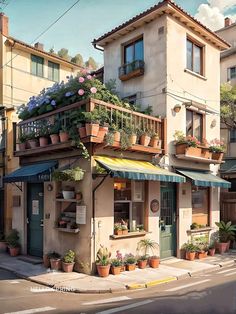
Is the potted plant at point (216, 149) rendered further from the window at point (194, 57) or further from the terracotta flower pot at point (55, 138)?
the terracotta flower pot at point (55, 138)

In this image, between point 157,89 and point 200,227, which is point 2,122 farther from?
point 200,227

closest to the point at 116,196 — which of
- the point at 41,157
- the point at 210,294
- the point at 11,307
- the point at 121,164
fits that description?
the point at 121,164

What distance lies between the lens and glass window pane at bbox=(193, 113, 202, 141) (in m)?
15.0

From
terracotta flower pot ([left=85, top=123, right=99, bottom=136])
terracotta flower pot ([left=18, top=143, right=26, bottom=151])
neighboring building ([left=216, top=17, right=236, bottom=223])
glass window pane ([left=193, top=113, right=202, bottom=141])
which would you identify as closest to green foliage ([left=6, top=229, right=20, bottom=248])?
terracotta flower pot ([left=18, top=143, right=26, bottom=151])

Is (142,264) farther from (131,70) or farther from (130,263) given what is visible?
(131,70)

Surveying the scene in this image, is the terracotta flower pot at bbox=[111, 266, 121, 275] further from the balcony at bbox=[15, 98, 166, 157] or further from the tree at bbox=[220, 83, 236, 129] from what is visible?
the tree at bbox=[220, 83, 236, 129]

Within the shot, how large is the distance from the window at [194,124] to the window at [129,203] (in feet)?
11.9

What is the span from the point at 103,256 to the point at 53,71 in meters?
18.3

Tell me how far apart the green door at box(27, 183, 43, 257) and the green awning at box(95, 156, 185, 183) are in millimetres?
3524

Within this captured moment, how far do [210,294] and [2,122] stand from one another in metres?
11.0

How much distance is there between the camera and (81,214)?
10750 millimetres

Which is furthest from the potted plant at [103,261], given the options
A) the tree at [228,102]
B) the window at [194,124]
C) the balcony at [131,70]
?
the tree at [228,102]

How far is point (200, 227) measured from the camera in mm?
14469

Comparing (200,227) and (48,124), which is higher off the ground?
(48,124)
